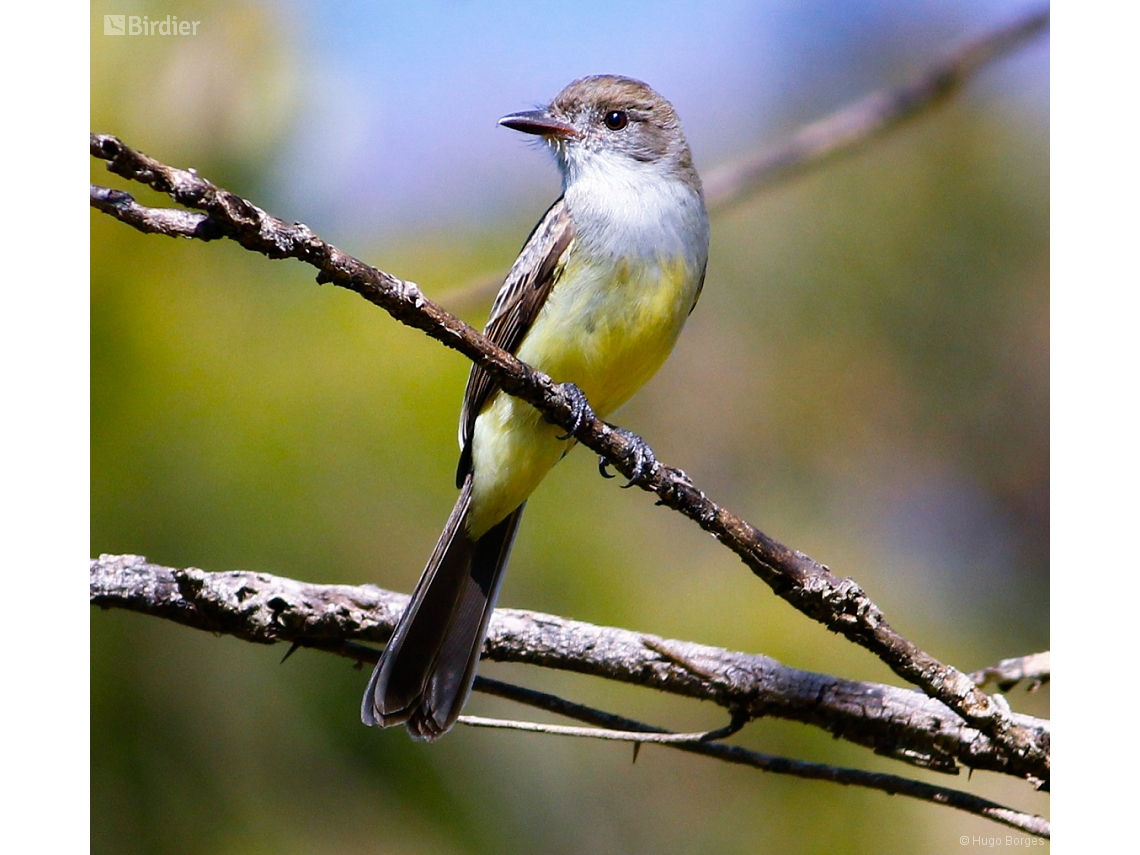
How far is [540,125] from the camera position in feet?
7.55

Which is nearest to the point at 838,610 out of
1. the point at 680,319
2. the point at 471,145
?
the point at 680,319

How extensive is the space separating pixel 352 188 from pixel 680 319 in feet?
2.44

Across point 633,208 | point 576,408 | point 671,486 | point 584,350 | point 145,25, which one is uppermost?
point 145,25

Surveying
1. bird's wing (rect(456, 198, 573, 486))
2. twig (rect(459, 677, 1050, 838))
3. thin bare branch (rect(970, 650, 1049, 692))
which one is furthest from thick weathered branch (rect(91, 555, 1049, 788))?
bird's wing (rect(456, 198, 573, 486))

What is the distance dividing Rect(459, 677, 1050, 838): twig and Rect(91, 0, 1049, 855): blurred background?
0.38 m

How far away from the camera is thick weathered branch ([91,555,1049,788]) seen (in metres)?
1.85

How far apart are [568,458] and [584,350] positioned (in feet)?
2.01

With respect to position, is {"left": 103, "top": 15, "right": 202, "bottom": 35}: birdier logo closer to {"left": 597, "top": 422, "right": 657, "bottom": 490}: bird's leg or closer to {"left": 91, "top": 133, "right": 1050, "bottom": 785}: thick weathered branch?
{"left": 91, "top": 133, "right": 1050, "bottom": 785}: thick weathered branch

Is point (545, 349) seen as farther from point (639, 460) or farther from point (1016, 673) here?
point (1016, 673)

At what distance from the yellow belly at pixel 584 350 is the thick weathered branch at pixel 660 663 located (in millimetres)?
383

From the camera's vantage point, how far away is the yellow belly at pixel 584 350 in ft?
6.74

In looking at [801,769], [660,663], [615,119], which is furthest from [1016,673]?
[615,119]

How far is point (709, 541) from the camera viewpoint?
8.35 feet
